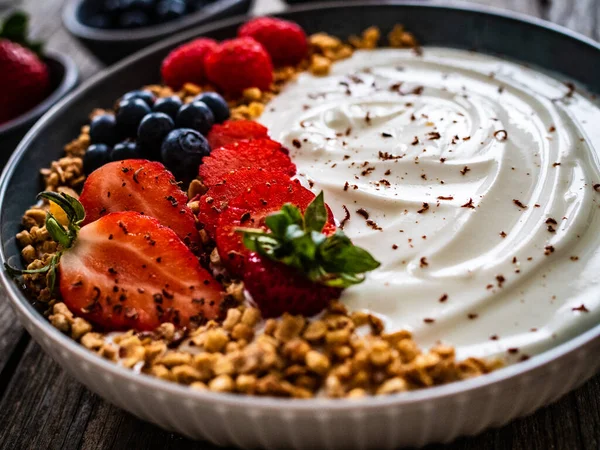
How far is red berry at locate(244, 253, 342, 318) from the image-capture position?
1.15 metres

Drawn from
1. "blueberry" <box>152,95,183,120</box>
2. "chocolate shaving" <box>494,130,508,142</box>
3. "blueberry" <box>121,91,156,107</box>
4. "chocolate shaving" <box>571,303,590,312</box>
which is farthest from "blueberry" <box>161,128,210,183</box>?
"chocolate shaving" <box>571,303,590,312</box>

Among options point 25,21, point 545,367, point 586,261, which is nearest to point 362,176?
point 586,261

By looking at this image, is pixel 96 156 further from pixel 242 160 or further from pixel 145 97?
pixel 242 160

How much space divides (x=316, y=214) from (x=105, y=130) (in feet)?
2.46

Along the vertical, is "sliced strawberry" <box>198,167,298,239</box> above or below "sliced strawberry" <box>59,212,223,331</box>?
above

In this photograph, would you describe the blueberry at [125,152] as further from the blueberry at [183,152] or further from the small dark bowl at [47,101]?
the small dark bowl at [47,101]

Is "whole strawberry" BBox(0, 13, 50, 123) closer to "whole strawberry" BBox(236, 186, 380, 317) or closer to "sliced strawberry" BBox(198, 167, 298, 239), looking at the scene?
"sliced strawberry" BBox(198, 167, 298, 239)

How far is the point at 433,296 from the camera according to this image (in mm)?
1190

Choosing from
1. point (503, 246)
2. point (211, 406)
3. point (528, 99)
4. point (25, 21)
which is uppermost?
point (528, 99)

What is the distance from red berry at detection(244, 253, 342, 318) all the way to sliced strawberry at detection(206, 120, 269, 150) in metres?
0.51

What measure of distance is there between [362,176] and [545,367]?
0.67 metres

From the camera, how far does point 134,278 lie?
127 centimetres

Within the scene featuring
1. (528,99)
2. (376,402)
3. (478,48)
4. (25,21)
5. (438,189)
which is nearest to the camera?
(376,402)

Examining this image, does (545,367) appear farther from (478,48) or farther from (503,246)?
(478,48)
